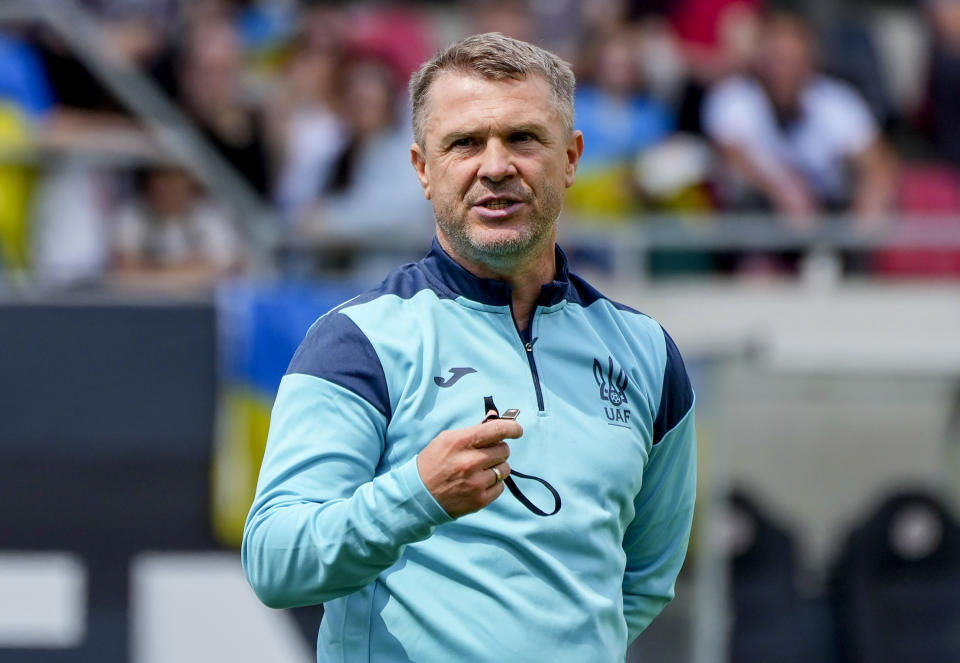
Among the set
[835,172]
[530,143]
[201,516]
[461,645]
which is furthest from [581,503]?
[835,172]

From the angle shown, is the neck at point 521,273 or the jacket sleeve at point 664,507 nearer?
the neck at point 521,273

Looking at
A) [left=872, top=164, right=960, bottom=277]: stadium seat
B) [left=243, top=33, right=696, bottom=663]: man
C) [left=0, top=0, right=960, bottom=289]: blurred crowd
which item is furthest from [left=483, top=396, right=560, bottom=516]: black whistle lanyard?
[left=872, top=164, right=960, bottom=277]: stadium seat

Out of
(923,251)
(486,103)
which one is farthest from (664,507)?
(923,251)

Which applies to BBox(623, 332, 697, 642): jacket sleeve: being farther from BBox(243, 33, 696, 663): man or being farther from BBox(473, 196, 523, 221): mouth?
BBox(473, 196, 523, 221): mouth

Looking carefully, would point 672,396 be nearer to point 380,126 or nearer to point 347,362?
point 347,362

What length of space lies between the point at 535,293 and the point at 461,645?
608 mm

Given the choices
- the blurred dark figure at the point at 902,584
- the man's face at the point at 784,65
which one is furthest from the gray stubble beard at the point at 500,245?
the man's face at the point at 784,65

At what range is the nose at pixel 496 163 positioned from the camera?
8.09 feet

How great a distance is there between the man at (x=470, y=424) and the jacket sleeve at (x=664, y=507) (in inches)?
4.5

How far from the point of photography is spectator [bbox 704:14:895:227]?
25.8ft

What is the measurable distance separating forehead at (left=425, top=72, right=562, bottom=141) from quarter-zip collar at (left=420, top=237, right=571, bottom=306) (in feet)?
0.72

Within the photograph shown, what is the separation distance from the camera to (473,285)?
2.57 metres

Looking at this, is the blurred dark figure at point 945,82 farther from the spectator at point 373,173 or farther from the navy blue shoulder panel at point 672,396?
the navy blue shoulder panel at point 672,396

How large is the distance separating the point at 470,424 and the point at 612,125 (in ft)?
18.2
